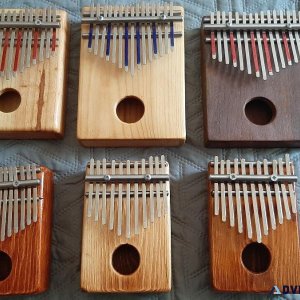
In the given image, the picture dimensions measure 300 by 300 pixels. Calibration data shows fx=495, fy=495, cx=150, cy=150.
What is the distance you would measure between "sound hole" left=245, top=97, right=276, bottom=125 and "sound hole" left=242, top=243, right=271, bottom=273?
21 cm

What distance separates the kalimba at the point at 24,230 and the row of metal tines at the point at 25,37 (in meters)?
0.19

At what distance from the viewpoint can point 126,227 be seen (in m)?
0.77

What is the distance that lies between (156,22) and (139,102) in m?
0.14

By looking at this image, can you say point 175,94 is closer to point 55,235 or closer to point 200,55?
point 200,55

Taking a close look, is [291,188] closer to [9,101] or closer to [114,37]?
[114,37]

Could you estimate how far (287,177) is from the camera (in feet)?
2.59

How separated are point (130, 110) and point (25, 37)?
9.0 inches

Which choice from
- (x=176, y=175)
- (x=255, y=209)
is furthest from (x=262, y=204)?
(x=176, y=175)

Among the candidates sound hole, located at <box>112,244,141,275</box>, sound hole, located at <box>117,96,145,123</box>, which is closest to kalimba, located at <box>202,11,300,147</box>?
sound hole, located at <box>117,96,145,123</box>

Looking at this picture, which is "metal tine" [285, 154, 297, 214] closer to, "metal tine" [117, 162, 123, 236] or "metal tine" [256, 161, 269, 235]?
"metal tine" [256, 161, 269, 235]

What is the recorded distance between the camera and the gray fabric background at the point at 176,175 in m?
0.81

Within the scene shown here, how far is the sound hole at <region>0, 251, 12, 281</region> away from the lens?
797mm

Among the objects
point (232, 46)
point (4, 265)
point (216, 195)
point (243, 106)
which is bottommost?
point (4, 265)

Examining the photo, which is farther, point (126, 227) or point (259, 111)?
point (259, 111)
